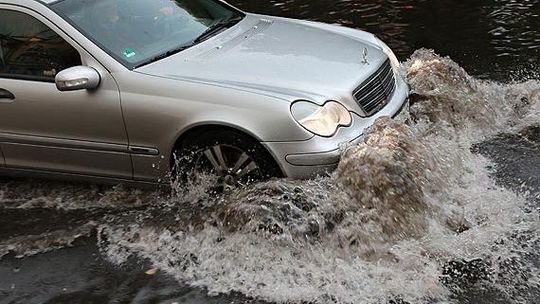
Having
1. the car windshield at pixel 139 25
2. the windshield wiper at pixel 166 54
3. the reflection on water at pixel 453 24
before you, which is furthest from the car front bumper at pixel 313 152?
the reflection on water at pixel 453 24

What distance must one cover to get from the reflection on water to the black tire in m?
4.05

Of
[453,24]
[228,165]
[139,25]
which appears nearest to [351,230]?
[228,165]

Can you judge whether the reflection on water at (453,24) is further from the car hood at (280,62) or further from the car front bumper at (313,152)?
the car front bumper at (313,152)

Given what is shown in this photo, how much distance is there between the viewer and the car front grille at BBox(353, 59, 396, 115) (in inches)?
202

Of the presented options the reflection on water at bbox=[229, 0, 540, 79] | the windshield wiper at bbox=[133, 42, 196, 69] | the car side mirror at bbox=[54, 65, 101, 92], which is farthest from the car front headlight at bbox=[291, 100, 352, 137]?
the reflection on water at bbox=[229, 0, 540, 79]

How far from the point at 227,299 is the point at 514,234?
1873 mm

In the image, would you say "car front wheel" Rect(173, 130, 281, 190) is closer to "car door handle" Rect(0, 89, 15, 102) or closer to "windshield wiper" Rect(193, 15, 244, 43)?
"windshield wiper" Rect(193, 15, 244, 43)

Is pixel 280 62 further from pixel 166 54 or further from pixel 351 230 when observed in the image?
pixel 351 230

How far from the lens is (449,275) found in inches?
168

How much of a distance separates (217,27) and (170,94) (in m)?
1.20

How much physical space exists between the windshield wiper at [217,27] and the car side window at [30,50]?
999 mm

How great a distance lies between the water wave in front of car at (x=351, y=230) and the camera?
4258mm

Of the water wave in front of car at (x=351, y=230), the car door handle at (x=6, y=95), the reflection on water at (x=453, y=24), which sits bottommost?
the reflection on water at (x=453, y=24)

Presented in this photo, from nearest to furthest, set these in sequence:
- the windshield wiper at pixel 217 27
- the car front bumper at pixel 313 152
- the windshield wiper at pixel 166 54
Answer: the car front bumper at pixel 313 152, the windshield wiper at pixel 166 54, the windshield wiper at pixel 217 27
